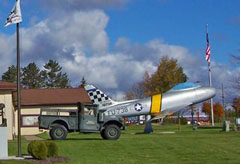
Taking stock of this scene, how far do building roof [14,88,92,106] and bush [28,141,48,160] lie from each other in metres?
30.3

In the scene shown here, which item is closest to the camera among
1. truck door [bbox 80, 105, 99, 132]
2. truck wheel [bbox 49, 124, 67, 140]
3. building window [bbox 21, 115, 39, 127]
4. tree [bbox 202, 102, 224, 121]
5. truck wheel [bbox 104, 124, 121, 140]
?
truck wheel [bbox 104, 124, 121, 140]

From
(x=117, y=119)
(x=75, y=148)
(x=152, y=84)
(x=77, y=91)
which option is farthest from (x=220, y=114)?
(x=75, y=148)

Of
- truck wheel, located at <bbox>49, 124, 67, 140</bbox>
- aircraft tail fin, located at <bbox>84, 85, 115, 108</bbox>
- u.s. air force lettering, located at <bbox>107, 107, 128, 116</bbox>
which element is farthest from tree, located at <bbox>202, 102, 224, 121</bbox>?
truck wheel, located at <bbox>49, 124, 67, 140</bbox>

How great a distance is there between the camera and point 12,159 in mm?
16469

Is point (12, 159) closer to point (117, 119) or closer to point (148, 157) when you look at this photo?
point (148, 157)

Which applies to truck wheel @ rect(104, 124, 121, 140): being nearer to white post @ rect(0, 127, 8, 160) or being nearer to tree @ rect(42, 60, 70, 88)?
white post @ rect(0, 127, 8, 160)

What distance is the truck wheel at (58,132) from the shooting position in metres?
27.3

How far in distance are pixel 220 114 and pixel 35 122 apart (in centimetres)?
5894

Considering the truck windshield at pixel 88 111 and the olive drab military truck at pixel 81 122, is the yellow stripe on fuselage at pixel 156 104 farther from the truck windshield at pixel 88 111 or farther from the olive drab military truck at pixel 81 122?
the truck windshield at pixel 88 111

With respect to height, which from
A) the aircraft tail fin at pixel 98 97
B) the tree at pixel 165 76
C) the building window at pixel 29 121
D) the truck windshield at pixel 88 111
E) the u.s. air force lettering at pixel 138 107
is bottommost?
the building window at pixel 29 121

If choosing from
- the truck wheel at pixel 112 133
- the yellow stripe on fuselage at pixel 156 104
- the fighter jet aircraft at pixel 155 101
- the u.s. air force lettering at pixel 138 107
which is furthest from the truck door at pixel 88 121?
the yellow stripe on fuselage at pixel 156 104

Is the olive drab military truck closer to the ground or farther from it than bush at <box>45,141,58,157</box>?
farther from it

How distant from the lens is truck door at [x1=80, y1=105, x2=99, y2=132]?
90.9 ft

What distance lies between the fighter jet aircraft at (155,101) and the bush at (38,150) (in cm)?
2045
